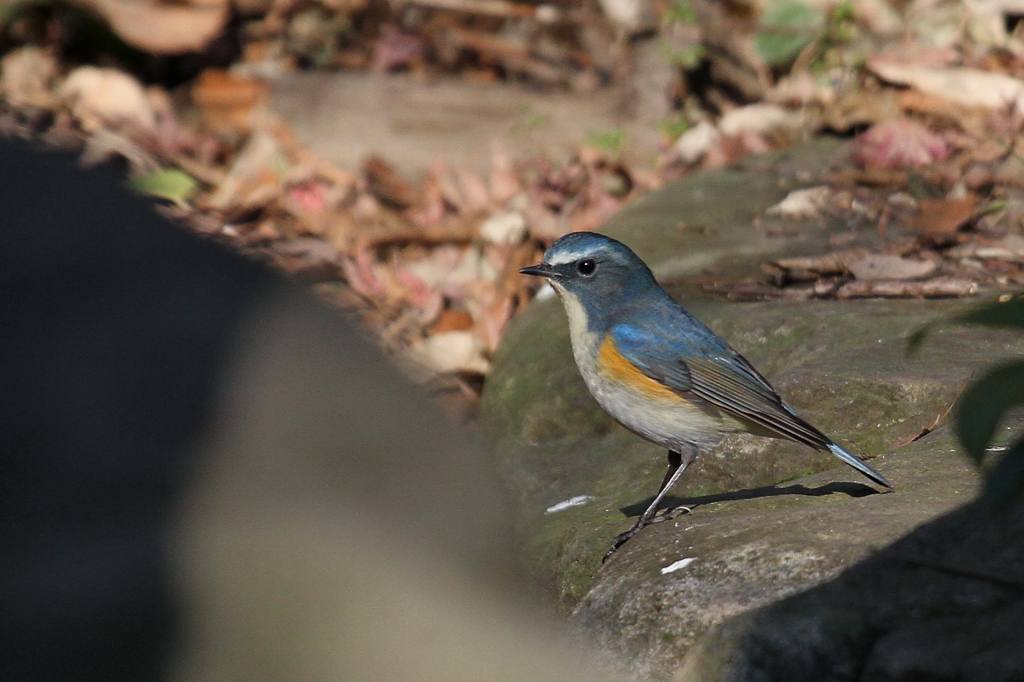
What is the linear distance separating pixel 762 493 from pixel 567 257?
1153 mm

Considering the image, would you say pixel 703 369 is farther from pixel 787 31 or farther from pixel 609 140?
pixel 787 31

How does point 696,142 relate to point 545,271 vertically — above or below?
below

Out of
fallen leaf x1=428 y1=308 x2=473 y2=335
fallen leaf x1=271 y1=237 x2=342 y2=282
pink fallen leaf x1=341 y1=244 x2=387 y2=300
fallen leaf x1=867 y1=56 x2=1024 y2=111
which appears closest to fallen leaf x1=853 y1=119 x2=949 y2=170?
fallen leaf x1=867 y1=56 x2=1024 y2=111

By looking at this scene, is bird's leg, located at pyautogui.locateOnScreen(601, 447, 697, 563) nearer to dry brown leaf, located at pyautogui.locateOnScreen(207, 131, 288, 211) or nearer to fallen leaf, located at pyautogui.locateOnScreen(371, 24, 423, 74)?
dry brown leaf, located at pyautogui.locateOnScreen(207, 131, 288, 211)

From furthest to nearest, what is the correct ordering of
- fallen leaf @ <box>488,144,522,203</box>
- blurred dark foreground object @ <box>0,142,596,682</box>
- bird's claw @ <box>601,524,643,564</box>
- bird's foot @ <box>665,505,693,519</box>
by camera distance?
fallen leaf @ <box>488,144,522,203</box>
bird's foot @ <box>665,505,693,519</box>
bird's claw @ <box>601,524,643,564</box>
blurred dark foreground object @ <box>0,142,596,682</box>

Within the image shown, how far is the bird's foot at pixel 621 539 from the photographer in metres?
3.95

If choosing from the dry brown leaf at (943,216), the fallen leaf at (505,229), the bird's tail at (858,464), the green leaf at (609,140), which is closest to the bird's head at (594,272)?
the bird's tail at (858,464)

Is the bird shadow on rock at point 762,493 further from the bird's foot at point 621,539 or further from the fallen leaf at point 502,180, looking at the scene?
the fallen leaf at point 502,180

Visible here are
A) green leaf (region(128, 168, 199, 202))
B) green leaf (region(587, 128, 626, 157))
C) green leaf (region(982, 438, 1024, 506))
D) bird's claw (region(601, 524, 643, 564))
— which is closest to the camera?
green leaf (region(982, 438, 1024, 506))

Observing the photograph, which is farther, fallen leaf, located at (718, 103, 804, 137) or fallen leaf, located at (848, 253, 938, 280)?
fallen leaf, located at (718, 103, 804, 137)

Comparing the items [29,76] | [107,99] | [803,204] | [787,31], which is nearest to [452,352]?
[803,204]

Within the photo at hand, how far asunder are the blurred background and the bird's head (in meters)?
0.56

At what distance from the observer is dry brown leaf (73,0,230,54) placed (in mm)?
9992

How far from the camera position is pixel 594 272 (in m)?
5.01
